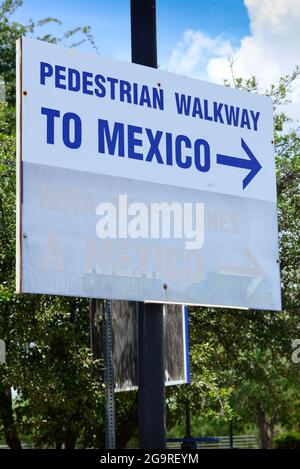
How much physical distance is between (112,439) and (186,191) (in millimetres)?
2016

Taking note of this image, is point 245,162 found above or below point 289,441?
above

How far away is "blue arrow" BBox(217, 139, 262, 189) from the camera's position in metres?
5.30

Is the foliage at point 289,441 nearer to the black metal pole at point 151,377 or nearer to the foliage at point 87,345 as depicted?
the foliage at point 87,345

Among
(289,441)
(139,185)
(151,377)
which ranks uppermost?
(139,185)

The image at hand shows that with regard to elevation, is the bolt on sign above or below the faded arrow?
above

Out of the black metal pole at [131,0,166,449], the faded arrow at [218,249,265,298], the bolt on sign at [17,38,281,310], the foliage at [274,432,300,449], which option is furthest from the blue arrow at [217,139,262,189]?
the foliage at [274,432,300,449]

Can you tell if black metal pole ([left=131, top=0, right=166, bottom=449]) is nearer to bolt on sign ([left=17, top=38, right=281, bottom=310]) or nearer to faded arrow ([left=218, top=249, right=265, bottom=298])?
bolt on sign ([left=17, top=38, right=281, bottom=310])

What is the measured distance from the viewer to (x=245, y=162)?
5410 millimetres

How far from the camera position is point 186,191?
512 cm

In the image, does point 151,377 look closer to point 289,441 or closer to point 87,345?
point 87,345

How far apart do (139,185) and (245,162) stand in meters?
0.86

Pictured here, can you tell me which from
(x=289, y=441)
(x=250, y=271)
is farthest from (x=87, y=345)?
(x=289, y=441)

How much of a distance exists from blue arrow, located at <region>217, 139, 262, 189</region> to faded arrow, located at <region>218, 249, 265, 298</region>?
1.67ft

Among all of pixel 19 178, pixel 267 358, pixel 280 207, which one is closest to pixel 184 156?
pixel 19 178
